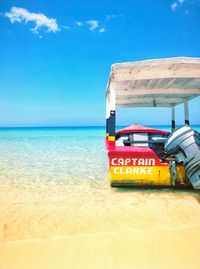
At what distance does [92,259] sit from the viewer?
218 cm

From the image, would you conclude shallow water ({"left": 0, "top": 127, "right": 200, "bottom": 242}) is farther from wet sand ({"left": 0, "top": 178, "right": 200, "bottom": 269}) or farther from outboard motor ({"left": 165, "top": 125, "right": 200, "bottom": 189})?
outboard motor ({"left": 165, "top": 125, "right": 200, "bottom": 189})

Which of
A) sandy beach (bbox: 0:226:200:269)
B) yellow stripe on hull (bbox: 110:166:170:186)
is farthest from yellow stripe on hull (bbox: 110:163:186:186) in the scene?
sandy beach (bbox: 0:226:200:269)

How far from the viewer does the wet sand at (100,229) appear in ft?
7.09

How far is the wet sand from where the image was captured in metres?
2.16

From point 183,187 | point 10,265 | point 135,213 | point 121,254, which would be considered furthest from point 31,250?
point 183,187

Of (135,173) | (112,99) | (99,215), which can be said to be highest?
(112,99)

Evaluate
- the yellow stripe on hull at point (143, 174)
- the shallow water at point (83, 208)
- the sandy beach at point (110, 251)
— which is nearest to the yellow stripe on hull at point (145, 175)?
the yellow stripe on hull at point (143, 174)

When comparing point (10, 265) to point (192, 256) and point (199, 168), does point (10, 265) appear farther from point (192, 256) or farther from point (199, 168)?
point (199, 168)

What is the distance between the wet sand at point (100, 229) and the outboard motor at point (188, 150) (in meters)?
0.55

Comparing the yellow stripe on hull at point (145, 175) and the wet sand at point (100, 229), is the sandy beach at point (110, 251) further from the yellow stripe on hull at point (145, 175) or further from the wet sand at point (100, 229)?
the yellow stripe on hull at point (145, 175)

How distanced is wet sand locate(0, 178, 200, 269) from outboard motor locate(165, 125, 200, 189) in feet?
1.80

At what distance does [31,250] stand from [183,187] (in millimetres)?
3416

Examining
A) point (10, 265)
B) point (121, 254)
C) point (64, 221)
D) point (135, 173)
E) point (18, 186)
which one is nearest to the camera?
point (10, 265)

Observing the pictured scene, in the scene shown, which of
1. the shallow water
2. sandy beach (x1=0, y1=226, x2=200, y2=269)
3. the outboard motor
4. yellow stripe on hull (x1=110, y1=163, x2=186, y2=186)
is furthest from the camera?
yellow stripe on hull (x1=110, y1=163, x2=186, y2=186)
